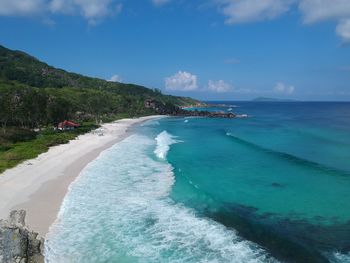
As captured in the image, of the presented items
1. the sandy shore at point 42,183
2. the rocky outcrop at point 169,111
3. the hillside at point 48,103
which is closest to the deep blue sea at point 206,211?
the sandy shore at point 42,183

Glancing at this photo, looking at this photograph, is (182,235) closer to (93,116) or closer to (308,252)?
(308,252)

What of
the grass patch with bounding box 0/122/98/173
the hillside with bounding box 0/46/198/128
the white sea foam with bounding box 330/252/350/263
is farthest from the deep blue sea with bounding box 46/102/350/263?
the hillside with bounding box 0/46/198/128

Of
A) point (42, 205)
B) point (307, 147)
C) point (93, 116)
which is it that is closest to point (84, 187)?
point (42, 205)

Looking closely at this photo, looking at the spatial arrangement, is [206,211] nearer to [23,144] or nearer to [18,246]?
[18,246]

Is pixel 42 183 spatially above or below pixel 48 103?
below

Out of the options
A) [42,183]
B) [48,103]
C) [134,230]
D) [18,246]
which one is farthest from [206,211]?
[48,103]

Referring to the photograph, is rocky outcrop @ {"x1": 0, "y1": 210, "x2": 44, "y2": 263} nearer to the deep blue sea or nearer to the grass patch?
the deep blue sea
